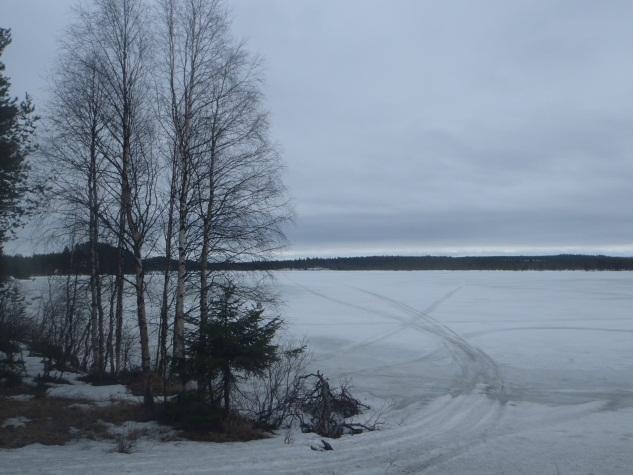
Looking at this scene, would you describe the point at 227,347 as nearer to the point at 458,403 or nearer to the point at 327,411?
the point at 327,411

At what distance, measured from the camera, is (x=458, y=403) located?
13.2 m

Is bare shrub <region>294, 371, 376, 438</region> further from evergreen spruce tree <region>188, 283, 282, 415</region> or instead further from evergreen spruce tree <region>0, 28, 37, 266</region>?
evergreen spruce tree <region>0, 28, 37, 266</region>

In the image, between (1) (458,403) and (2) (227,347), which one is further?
(1) (458,403)

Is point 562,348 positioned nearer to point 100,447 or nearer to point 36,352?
point 100,447

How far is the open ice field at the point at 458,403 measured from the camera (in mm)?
8336

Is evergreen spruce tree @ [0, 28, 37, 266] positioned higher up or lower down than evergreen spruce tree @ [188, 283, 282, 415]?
higher up

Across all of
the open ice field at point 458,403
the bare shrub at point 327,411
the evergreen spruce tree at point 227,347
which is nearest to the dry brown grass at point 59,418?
the open ice field at point 458,403

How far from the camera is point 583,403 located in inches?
517

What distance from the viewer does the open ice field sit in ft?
27.3

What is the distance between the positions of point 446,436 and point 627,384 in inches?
314

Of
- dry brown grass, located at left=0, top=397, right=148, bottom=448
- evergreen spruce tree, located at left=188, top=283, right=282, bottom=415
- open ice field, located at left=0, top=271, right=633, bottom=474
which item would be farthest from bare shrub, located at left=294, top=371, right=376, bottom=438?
dry brown grass, located at left=0, top=397, right=148, bottom=448

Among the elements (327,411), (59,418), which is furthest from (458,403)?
(59,418)

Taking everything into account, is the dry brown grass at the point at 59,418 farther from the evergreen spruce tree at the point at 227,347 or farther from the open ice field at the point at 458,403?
the evergreen spruce tree at the point at 227,347

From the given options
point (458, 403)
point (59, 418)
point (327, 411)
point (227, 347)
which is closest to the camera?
point (227, 347)
